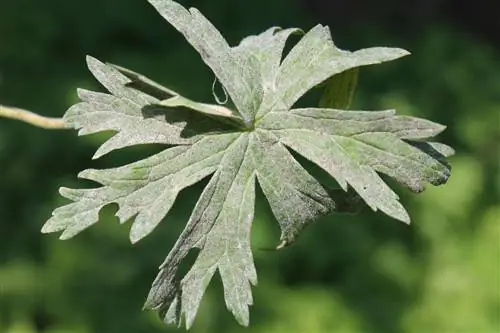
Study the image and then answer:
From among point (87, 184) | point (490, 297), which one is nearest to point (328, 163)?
point (87, 184)

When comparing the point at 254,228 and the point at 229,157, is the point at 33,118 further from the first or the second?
the point at 254,228

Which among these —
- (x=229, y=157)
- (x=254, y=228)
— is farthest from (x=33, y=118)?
(x=254, y=228)

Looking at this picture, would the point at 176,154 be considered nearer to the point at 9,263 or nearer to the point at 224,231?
the point at 224,231

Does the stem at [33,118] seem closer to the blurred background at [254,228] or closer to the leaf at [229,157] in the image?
the leaf at [229,157]

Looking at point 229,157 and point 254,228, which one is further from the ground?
point 229,157

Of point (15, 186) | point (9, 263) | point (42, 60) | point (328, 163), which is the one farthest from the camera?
point (42, 60)

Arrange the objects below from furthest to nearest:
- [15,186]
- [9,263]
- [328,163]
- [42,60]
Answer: [42,60] < [15,186] < [9,263] < [328,163]

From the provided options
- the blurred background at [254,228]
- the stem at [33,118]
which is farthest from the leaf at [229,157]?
the blurred background at [254,228]

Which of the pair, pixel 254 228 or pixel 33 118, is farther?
pixel 254 228
